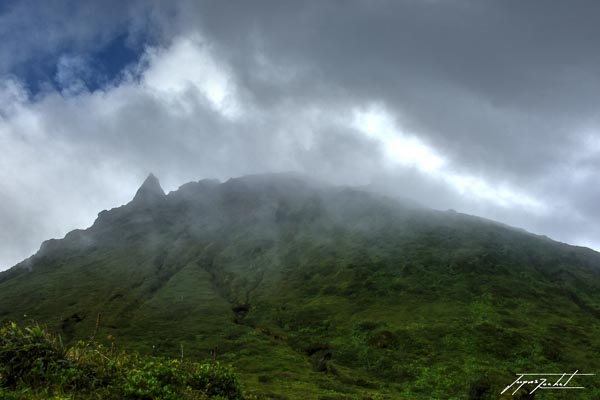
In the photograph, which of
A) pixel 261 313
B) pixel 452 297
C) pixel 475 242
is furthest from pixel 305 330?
pixel 475 242

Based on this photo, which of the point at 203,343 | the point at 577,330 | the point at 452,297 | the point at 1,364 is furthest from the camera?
the point at 452,297

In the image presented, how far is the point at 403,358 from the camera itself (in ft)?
318

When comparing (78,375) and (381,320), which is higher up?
(78,375)

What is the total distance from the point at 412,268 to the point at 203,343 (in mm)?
89381

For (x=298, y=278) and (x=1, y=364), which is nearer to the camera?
(x=1, y=364)

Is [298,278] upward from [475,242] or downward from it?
downward

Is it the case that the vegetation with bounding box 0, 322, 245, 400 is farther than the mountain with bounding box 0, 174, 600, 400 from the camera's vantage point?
No

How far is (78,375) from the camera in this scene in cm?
1775

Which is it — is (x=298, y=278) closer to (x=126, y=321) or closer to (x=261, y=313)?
(x=261, y=313)

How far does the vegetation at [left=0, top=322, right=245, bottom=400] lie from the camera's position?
17.2m

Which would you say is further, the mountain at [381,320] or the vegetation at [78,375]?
the mountain at [381,320]

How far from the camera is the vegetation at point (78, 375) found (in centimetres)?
1723

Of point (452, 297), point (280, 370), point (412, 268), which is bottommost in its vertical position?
point (280, 370)

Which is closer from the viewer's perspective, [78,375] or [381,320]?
[78,375]
